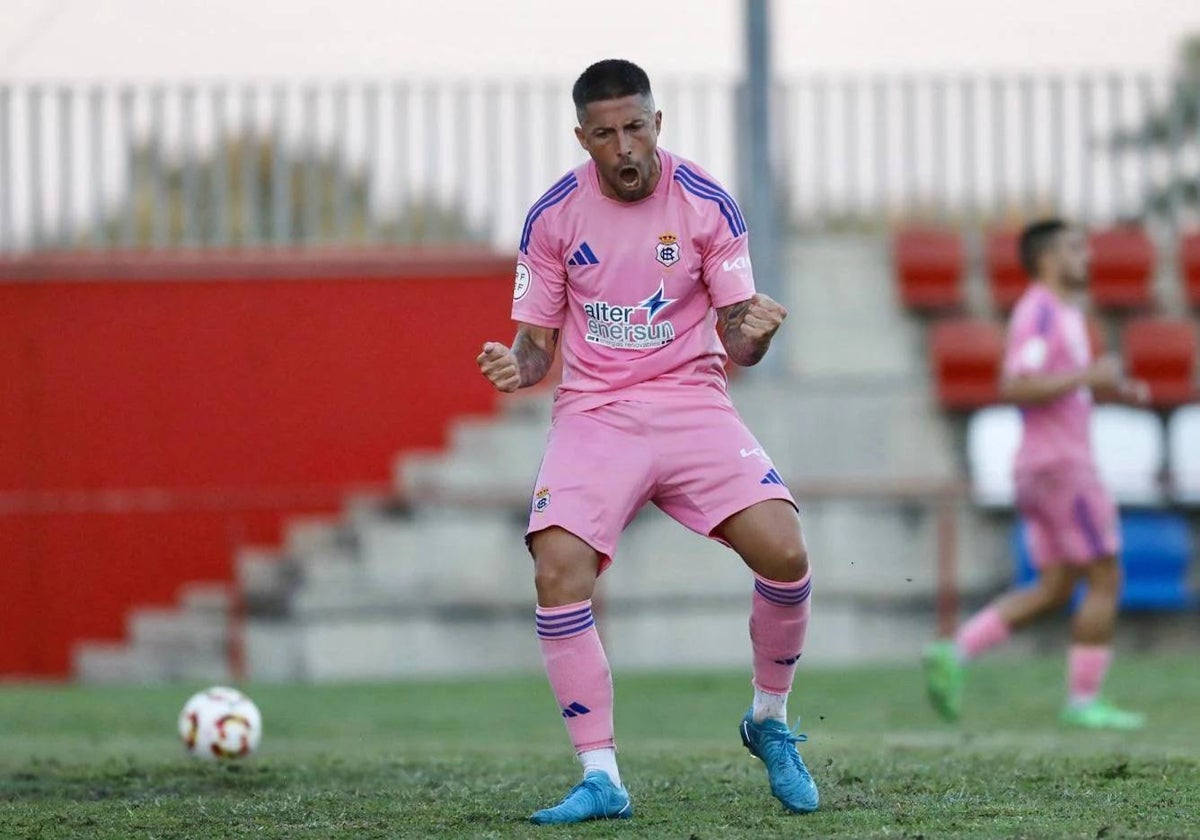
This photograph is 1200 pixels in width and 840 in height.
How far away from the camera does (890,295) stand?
18.7 meters

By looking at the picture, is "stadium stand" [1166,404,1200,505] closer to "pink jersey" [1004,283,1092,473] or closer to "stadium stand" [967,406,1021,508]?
"stadium stand" [967,406,1021,508]

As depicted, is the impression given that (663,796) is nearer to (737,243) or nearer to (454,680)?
(737,243)

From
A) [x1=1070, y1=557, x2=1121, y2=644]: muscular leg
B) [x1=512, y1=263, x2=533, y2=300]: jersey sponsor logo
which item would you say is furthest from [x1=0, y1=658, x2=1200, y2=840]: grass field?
[x1=512, y1=263, x2=533, y2=300]: jersey sponsor logo

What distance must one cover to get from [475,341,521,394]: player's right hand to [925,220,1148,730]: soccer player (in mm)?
5027

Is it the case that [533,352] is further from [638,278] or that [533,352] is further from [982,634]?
[982,634]

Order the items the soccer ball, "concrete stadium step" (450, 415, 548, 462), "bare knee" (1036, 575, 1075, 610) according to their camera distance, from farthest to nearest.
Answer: "concrete stadium step" (450, 415, 548, 462) < "bare knee" (1036, 575, 1075, 610) < the soccer ball

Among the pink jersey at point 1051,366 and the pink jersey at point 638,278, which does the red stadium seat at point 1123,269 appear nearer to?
the pink jersey at point 1051,366

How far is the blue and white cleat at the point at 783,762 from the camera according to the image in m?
5.95

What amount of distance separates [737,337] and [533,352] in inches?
25.4

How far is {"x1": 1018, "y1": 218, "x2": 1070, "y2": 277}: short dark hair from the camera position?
422 inches

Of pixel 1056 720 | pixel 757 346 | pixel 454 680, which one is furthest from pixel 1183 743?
pixel 454 680

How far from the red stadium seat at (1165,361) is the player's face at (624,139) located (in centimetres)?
1184

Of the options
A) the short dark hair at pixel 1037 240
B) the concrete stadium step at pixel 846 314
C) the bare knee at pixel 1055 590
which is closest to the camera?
the bare knee at pixel 1055 590

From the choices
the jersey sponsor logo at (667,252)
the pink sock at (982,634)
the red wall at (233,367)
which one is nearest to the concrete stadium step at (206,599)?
the red wall at (233,367)
